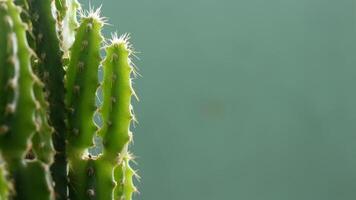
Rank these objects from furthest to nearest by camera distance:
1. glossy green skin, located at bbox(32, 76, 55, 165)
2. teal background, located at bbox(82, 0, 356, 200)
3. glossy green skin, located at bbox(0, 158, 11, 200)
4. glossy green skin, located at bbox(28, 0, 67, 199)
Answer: teal background, located at bbox(82, 0, 356, 200)
glossy green skin, located at bbox(28, 0, 67, 199)
glossy green skin, located at bbox(32, 76, 55, 165)
glossy green skin, located at bbox(0, 158, 11, 200)

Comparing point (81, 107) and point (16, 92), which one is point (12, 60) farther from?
point (81, 107)

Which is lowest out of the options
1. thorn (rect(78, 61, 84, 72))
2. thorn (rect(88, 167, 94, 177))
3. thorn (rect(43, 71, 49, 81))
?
thorn (rect(88, 167, 94, 177))

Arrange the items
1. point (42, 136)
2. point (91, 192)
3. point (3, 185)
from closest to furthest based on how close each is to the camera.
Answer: point (3, 185)
point (42, 136)
point (91, 192)

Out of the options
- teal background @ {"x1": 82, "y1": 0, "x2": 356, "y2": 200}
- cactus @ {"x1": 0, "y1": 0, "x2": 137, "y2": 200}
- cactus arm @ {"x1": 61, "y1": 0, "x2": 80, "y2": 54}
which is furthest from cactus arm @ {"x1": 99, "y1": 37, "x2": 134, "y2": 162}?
teal background @ {"x1": 82, "y1": 0, "x2": 356, "y2": 200}

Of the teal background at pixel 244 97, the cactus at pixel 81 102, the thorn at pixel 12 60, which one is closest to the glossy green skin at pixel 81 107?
the cactus at pixel 81 102

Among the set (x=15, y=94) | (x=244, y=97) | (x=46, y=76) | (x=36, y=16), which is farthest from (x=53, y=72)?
(x=244, y=97)

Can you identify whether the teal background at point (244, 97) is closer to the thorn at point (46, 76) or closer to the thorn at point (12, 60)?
the thorn at point (46, 76)

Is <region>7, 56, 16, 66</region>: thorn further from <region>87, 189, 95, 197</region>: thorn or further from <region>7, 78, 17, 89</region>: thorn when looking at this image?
<region>87, 189, 95, 197</region>: thorn
